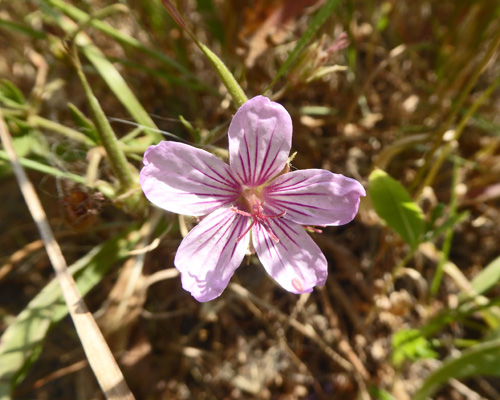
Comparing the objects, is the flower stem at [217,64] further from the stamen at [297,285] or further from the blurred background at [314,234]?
the blurred background at [314,234]

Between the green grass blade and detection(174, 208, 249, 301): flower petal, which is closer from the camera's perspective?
detection(174, 208, 249, 301): flower petal

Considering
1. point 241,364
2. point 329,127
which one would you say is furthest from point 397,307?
point 329,127

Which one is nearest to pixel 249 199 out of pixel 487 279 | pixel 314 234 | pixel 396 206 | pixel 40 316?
pixel 396 206

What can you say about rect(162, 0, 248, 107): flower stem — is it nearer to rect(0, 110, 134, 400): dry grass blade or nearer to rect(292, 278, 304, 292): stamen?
rect(292, 278, 304, 292): stamen

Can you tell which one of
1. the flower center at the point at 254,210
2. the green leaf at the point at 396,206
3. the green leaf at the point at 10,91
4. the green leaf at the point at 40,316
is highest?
the green leaf at the point at 10,91

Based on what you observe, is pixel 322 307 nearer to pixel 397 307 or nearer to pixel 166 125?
pixel 397 307

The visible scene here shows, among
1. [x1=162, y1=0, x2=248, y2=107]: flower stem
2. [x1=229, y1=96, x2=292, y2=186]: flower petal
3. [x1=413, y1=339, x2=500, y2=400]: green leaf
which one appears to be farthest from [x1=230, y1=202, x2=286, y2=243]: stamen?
[x1=413, y1=339, x2=500, y2=400]: green leaf

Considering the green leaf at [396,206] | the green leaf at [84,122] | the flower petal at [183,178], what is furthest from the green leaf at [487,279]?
the green leaf at [84,122]
